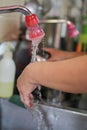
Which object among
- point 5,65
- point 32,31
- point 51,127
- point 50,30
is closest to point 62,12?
point 50,30

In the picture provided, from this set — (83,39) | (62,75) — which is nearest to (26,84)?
(62,75)

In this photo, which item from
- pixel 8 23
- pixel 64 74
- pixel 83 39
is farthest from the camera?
pixel 83 39

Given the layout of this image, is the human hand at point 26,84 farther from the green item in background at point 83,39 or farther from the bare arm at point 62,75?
the green item in background at point 83,39

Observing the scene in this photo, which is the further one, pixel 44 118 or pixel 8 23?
pixel 8 23

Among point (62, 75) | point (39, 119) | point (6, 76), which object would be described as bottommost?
point (39, 119)

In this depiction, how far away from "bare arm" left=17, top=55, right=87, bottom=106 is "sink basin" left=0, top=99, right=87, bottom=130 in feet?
0.94

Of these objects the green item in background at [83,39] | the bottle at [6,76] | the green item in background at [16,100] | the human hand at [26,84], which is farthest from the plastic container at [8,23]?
the green item in background at [83,39]

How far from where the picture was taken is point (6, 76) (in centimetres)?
110

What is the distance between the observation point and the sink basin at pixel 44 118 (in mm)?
988

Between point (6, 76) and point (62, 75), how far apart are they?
459 mm

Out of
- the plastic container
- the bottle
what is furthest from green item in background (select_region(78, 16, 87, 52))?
the bottle

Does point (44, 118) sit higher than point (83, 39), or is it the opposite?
point (83, 39)

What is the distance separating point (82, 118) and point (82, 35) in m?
0.95

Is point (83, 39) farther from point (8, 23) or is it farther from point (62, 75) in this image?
point (62, 75)
